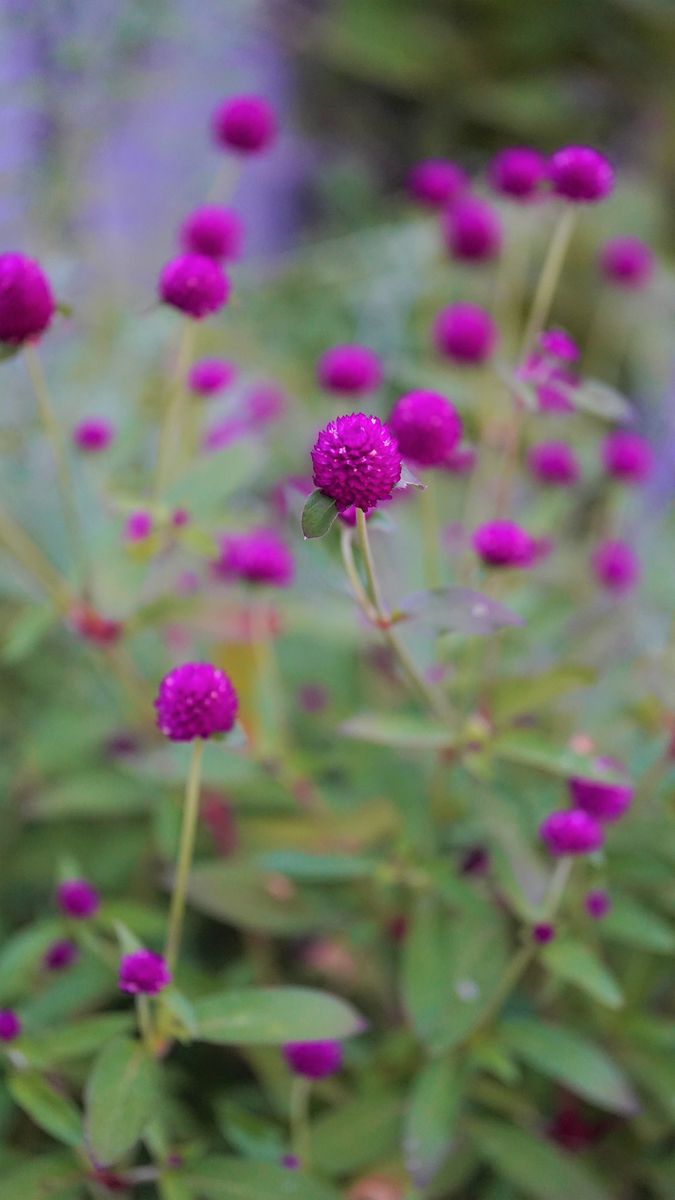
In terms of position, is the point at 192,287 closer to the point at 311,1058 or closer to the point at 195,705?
the point at 195,705

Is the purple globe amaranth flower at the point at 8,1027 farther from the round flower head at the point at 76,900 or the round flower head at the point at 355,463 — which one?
the round flower head at the point at 355,463

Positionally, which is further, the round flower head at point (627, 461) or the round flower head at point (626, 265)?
the round flower head at point (626, 265)

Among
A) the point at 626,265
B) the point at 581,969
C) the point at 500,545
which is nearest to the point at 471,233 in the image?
the point at 626,265

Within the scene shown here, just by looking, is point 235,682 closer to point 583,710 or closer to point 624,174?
point 583,710

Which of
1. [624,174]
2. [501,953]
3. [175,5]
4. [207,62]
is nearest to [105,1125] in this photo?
[501,953]

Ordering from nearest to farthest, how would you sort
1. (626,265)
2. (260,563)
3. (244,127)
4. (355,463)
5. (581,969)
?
(355,463) < (581,969) < (260,563) < (244,127) < (626,265)

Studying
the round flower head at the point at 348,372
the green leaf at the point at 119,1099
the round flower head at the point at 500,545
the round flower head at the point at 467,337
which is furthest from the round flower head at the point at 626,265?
the green leaf at the point at 119,1099
